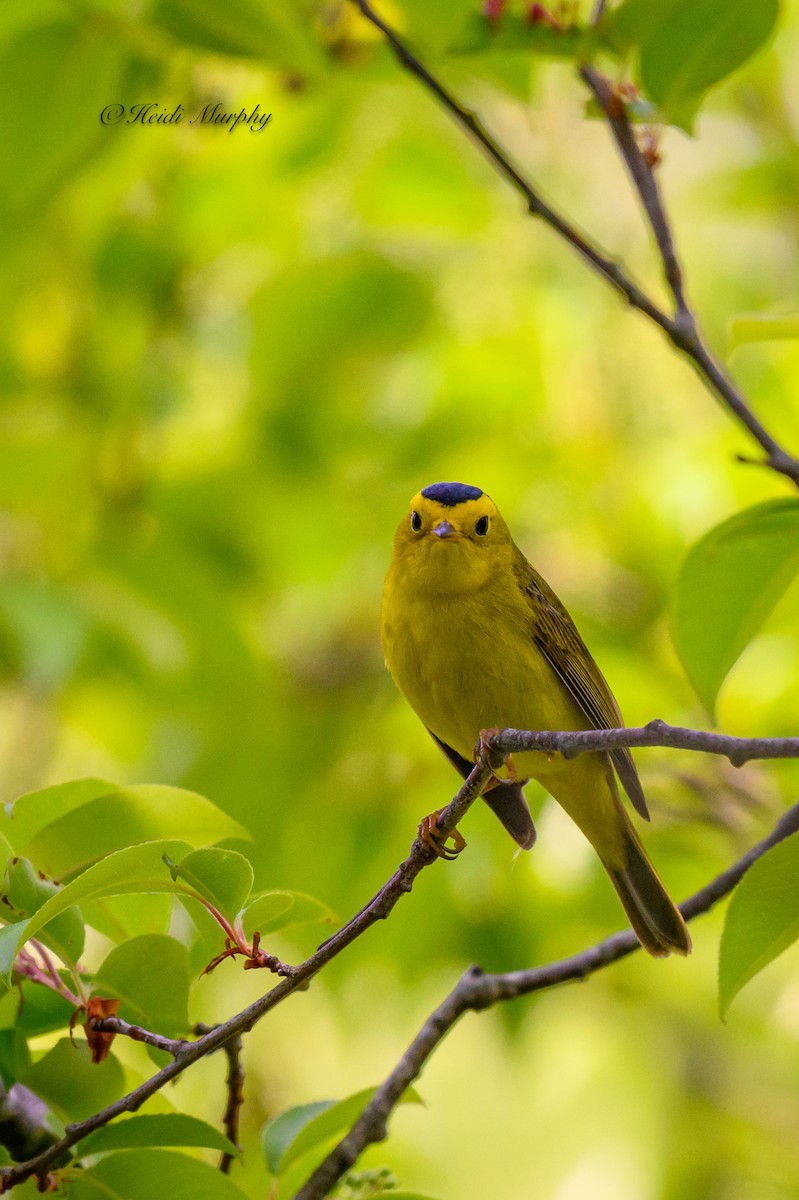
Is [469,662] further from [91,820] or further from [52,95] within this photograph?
[52,95]

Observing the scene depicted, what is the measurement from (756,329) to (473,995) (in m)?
1.28

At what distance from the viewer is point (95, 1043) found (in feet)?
6.04

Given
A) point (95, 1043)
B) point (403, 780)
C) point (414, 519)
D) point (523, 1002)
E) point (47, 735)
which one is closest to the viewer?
point (95, 1043)

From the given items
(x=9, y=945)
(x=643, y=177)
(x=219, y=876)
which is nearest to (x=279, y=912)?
(x=219, y=876)

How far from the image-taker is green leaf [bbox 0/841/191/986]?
1.56 metres

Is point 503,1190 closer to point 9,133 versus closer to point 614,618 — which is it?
point 614,618

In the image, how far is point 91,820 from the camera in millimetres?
1942

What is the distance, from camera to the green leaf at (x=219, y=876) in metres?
1.66

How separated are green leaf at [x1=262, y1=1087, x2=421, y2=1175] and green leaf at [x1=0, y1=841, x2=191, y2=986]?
2.00ft

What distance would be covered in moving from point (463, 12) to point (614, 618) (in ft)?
6.45

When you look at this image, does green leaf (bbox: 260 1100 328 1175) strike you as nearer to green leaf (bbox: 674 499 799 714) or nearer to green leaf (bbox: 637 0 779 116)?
green leaf (bbox: 674 499 799 714)

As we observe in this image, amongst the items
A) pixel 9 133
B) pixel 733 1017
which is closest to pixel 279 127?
pixel 9 133
